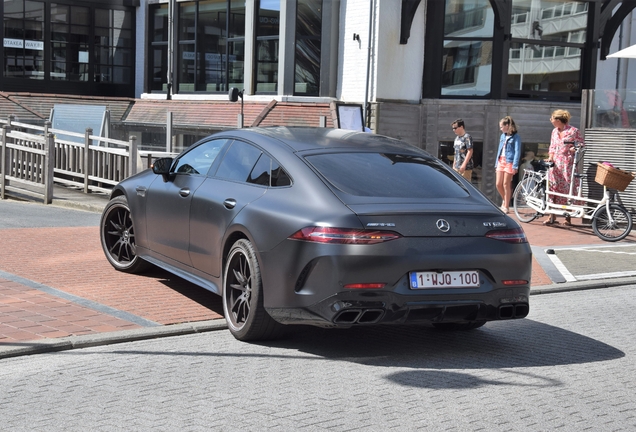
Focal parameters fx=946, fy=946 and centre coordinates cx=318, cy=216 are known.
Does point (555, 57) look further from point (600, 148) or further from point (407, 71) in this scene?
point (600, 148)

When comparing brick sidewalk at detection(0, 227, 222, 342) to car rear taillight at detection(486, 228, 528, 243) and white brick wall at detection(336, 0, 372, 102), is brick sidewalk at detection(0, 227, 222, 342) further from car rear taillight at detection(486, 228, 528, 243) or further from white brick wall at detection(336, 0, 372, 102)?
white brick wall at detection(336, 0, 372, 102)

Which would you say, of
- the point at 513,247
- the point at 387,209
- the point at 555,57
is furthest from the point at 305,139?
the point at 555,57

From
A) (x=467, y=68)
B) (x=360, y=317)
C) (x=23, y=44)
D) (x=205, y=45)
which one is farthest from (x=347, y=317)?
(x=23, y=44)

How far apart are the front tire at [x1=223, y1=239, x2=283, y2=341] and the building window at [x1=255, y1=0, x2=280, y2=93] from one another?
1647cm

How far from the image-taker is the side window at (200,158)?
7762 millimetres

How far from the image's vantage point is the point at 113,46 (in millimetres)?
28156

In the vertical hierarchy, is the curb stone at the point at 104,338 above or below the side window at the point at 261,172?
below

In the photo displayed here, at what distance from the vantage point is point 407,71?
21.4 m

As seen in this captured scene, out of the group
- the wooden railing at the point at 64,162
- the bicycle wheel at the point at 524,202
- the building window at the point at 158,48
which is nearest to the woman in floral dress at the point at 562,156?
the bicycle wheel at the point at 524,202

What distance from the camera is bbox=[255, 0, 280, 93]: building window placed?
2300cm

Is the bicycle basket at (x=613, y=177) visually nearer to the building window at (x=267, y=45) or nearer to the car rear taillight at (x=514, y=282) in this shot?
the car rear taillight at (x=514, y=282)

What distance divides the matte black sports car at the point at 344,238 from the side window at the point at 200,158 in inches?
5.0

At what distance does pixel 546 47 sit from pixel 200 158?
52.0 ft

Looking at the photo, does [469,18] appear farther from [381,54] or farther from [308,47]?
[308,47]
